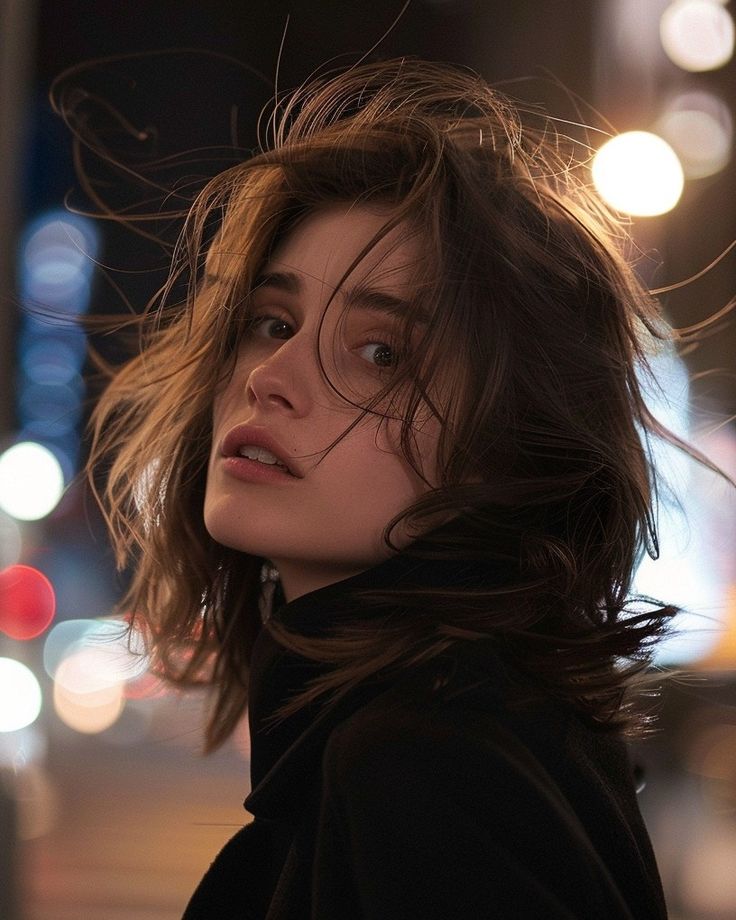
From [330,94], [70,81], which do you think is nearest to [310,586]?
[330,94]

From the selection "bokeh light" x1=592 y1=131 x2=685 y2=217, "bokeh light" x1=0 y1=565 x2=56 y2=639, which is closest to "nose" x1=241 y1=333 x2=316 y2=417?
"bokeh light" x1=592 y1=131 x2=685 y2=217

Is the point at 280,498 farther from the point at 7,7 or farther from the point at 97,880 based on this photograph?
the point at 97,880

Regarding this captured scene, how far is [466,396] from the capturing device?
121 centimetres

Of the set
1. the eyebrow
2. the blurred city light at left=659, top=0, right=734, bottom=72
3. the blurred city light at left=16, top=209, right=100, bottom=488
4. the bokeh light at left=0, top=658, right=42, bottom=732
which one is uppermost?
the blurred city light at left=659, top=0, right=734, bottom=72

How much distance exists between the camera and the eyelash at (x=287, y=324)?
47.9 inches

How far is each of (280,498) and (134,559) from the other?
804mm

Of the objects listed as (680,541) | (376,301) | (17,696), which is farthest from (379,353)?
(17,696)

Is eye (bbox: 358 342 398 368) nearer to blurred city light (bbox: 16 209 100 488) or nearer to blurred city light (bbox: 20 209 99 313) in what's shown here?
blurred city light (bbox: 16 209 100 488)

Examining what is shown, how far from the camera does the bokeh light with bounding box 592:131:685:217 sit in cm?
171

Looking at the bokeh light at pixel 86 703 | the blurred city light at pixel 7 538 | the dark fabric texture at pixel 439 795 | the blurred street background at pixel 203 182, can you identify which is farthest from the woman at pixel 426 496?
the bokeh light at pixel 86 703

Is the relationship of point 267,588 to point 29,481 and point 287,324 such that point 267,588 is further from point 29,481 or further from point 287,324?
point 29,481

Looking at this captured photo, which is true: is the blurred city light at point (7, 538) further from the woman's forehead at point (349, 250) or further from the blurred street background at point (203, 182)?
the woman's forehead at point (349, 250)

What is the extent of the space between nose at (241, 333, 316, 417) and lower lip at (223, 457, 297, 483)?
6 cm

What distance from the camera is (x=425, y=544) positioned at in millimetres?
1146
